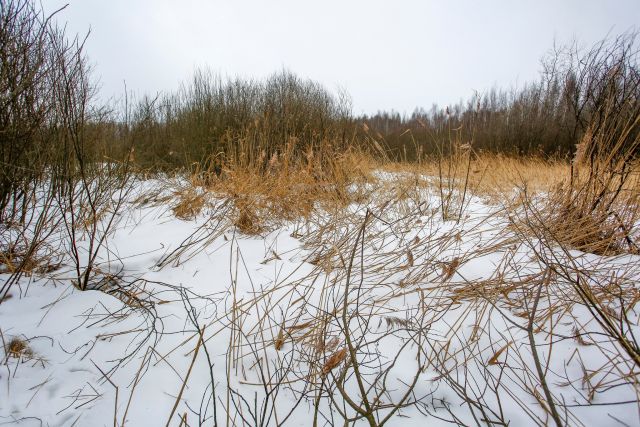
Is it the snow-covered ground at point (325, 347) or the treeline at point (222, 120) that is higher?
the treeline at point (222, 120)

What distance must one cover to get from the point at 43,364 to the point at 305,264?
1.12 meters

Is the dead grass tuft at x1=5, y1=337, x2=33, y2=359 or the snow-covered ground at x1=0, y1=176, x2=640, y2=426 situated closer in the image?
the snow-covered ground at x1=0, y1=176, x2=640, y2=426

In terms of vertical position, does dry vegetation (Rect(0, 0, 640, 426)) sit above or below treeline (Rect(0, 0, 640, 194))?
below

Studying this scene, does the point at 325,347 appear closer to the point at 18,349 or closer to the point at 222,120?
the point at 18,349

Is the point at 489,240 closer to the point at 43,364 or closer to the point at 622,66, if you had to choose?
the point at 622,66

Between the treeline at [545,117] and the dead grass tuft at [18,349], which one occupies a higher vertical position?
the treeline at [545,117]

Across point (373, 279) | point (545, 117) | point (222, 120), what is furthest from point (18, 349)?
point (545, 117)

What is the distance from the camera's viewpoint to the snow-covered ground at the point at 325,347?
772mm

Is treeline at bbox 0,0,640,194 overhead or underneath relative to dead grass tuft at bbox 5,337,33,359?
overhead

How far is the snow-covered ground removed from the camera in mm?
772

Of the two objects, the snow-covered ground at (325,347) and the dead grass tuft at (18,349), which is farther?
the dead grass tuft at (18,349)

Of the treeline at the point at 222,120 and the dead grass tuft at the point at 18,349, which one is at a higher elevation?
the treeline at the point at 222,120

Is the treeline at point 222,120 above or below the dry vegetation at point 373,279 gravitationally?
above

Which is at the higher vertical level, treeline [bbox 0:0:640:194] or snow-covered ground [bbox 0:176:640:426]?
treeline [bbox 0:0:640:194]
